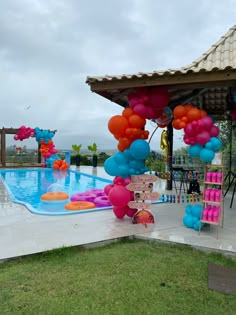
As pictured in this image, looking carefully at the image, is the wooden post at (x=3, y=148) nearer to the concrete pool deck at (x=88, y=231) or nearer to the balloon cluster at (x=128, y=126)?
the concrete pool deck at (x=88, y=231)

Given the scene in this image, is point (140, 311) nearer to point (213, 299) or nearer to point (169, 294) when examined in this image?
point (169, 294)

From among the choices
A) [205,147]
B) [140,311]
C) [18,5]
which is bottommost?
[140,311]

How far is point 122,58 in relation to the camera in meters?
16.6

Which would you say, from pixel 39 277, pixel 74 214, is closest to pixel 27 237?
pixel 39 277

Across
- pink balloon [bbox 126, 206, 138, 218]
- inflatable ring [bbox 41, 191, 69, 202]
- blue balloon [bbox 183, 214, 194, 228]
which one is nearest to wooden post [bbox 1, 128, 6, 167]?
inflatable ring [bbox 41, 191, 69, 202]

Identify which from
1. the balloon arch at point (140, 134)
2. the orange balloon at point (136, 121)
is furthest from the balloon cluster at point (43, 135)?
the orange balloon at point (136, 121)

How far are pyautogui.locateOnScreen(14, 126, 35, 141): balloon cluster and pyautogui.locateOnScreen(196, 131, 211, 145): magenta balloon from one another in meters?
18.6

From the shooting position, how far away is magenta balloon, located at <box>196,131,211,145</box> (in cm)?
468

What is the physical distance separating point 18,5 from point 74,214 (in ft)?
26.7

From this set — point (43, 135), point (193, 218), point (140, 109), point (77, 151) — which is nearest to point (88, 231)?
point (193, 218)

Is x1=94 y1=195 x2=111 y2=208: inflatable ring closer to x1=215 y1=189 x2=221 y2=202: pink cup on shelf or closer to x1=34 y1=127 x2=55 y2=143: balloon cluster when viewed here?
x1=215 y1=189 x2=221 y2=202: pink cup on shelf

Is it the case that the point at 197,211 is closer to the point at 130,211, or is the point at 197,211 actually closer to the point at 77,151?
the point at 130,211

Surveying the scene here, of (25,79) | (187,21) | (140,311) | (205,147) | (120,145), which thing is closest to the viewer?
(140,311)

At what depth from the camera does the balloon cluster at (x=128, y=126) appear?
5203 mm
